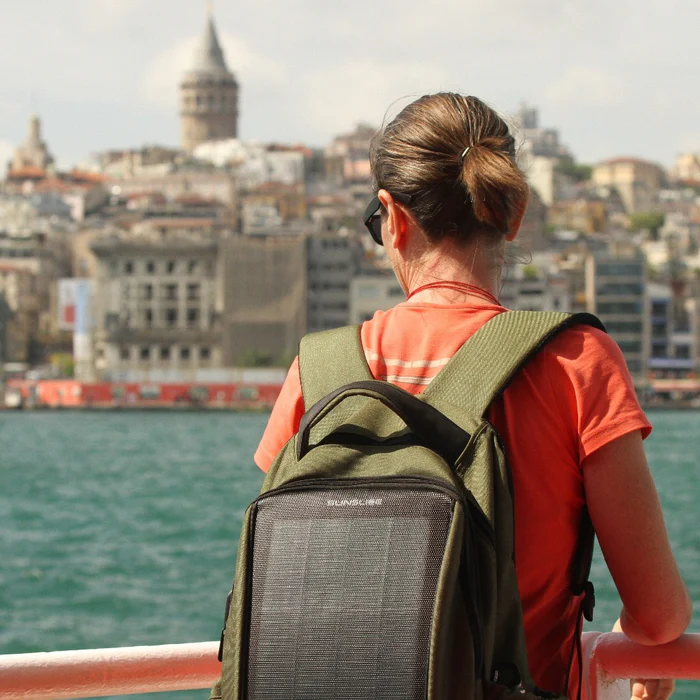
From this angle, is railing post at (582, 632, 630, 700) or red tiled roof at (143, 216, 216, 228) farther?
red tiled roof at (143, 216, 216, 228)

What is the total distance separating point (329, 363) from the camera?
1396 mm

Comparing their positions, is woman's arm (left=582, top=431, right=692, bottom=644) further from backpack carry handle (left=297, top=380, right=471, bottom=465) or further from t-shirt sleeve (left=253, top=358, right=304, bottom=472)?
t-shirt sleeve (left=253, top=358, right=304, bottom=472)

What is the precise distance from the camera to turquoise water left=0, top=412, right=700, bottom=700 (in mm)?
13367

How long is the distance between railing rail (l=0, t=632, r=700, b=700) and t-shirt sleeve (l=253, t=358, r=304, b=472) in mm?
219

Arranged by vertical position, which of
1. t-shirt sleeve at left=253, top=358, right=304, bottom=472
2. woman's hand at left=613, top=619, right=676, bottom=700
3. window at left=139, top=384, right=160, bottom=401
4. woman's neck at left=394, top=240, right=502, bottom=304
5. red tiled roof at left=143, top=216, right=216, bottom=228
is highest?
woman's neck at left=394, top=240, right=502, bottom=304

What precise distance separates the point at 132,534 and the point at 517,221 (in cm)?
2018

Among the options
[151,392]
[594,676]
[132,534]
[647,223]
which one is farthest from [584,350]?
[647,223]

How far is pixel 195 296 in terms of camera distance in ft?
213

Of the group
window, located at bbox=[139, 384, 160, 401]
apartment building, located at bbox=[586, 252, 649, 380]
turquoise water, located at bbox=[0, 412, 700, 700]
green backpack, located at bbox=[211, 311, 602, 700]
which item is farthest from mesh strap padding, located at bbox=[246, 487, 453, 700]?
apartment building, located at bbox=[586, 252, 649, 380]

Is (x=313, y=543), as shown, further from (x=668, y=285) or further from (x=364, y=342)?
(x=668, y=285)

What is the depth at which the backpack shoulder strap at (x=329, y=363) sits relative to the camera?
4.50ft

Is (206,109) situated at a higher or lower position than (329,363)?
higher

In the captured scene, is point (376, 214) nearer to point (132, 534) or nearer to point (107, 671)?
point (107, 671)

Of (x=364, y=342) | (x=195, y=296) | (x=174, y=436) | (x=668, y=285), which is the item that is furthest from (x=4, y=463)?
(x=668, y=285)
